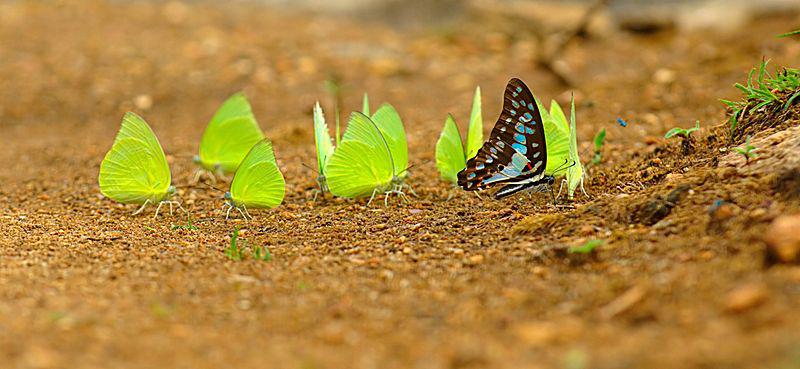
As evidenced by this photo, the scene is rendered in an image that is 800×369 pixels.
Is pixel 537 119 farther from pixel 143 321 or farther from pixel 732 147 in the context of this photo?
pixel 143 321

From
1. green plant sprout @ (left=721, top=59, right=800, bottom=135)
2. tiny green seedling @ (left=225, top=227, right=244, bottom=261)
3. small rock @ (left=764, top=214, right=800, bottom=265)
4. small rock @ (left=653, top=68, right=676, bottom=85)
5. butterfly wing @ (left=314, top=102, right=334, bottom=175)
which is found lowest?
tiny green seedling @ (left=225, top=227, right=244, bottom=261)

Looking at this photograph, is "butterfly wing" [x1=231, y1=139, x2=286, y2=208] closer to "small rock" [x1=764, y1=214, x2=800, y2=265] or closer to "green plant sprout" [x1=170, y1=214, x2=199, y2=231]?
"green plant sprout" [x1=170, y1=214, x2=199, y2=231]

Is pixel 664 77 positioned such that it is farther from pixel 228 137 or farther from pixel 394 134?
pixel 228 137

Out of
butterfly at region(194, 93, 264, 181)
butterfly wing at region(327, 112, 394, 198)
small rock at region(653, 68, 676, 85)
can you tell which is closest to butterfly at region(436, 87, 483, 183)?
butterfly wing at region(327, 112, 394, 198)

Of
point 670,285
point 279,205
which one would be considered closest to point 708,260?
point 670,285

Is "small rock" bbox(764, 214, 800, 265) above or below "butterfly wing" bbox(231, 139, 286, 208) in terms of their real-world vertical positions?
above

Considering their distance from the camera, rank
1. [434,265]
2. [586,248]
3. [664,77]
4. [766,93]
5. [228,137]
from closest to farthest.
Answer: [586,248] → [434,265] → [766,93] → [228,137] → [664,77]

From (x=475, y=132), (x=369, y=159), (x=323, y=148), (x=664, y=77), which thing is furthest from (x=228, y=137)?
(x=664, y=77)
